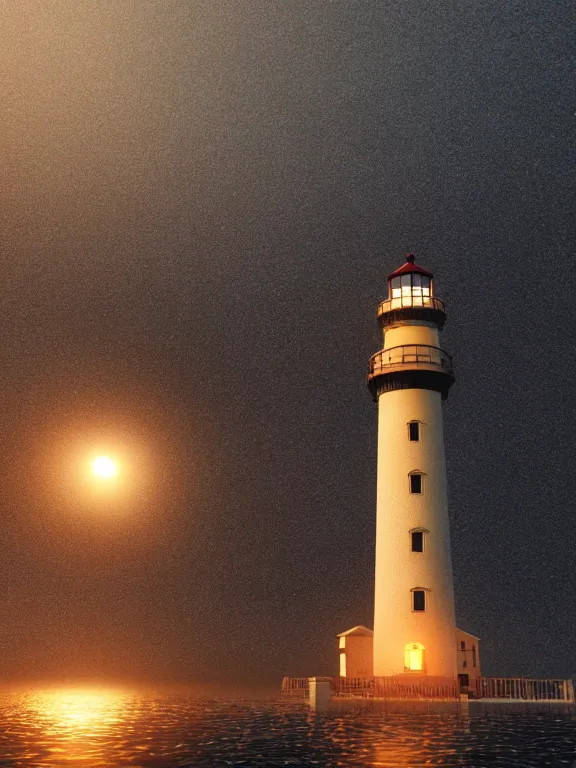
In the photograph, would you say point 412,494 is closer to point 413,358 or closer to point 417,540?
point 417,540

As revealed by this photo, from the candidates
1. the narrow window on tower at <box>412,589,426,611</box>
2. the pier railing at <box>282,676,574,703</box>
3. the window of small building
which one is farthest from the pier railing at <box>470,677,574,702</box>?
the window of small building

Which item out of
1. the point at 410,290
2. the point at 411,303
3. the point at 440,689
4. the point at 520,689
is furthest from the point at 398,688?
the point at 410,290

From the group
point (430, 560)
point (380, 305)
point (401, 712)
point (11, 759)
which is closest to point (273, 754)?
point (11, 759)

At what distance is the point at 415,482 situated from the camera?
51.4 m

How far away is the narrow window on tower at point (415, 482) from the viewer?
51.2 m

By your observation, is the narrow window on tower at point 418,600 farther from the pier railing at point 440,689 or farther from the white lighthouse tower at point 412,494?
the pier railing at point 440,689

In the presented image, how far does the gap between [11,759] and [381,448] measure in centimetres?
2778

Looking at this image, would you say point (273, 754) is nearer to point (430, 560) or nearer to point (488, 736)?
point (488, 736)

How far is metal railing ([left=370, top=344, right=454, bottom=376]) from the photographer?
2100 inches

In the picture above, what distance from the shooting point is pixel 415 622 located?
162ft

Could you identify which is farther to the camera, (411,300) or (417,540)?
(411,300)

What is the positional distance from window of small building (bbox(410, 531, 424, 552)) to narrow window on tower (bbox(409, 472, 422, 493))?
7.83ft

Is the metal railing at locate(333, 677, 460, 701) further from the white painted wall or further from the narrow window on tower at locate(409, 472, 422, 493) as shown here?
the narrow window on tower at locate(409, 472, 422, 493)

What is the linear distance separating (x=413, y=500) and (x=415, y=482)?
1.06 m
